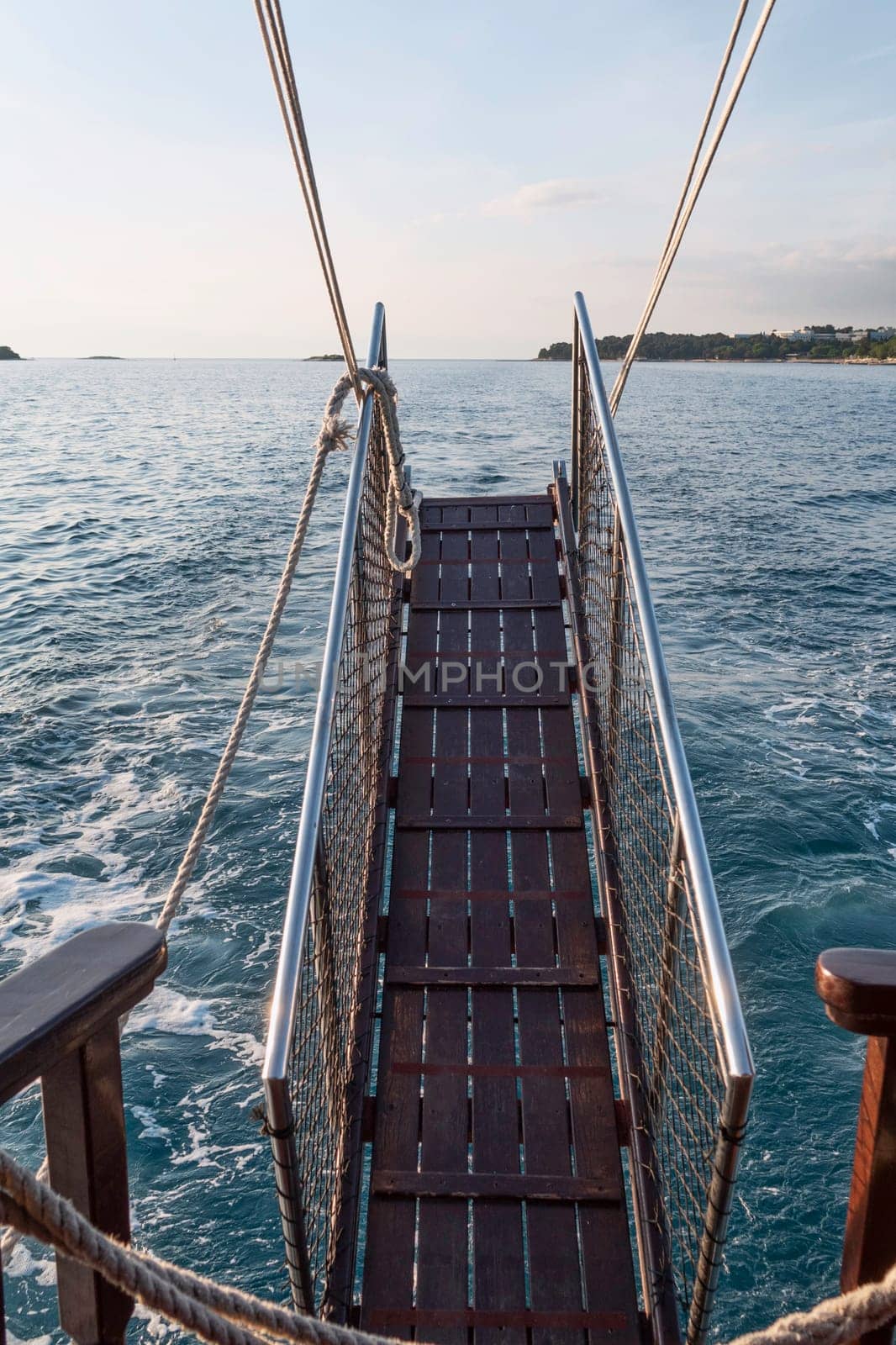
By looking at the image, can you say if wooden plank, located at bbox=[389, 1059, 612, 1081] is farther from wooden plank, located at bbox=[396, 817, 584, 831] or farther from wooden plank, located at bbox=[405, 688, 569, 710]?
wooden plank, located at bbox=[405, 688, 569, 710]

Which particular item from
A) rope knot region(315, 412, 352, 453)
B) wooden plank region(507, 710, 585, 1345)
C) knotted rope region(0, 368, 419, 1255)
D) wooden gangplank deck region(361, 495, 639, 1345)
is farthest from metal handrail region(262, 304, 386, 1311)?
rope knot region(315, 412, 352, 453)

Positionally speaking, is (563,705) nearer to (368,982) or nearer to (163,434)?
(368,982)

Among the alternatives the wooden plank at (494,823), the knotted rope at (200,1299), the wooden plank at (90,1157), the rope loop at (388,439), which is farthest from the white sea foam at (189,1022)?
the knotted rope at (200,1299)

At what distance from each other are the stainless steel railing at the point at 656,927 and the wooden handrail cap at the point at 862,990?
55cm

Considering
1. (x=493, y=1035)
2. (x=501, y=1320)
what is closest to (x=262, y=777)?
(x=493, y=1035)

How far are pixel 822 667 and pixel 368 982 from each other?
10.2 metres

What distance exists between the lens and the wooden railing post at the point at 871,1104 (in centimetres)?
137

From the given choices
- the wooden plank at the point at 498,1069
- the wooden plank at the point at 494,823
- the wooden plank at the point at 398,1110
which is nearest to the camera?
the wooden plank at the point at 398,1110

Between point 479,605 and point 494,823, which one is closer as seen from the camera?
point 494,823

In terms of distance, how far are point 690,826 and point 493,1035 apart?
4.97 ft

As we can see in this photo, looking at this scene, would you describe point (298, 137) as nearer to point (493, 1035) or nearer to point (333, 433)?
point (333, 433)

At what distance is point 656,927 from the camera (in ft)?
11.8

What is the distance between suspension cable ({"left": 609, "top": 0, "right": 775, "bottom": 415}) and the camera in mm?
2980

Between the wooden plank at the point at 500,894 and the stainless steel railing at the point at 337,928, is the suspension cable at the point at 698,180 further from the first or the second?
the wooden plank at the point at 500,894
